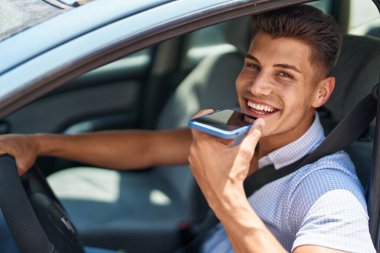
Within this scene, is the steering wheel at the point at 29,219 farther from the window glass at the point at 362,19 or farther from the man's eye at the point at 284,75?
the window glass at the point at 362,19

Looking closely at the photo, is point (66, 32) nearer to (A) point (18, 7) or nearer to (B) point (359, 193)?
(A) point (18, 7)

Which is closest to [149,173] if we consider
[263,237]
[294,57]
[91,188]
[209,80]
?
[91,188]

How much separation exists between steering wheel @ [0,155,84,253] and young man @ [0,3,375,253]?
0.12 metres

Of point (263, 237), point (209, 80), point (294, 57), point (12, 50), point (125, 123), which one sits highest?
point (12, 50)

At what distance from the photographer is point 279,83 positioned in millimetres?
1598

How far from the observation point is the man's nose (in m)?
1.58

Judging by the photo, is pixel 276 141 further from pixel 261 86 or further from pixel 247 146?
pixel 247 146

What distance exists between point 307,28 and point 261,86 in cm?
19

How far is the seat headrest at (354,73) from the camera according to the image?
1846 mm

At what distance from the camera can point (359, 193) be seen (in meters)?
1.46

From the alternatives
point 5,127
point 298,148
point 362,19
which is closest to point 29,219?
point 298,148

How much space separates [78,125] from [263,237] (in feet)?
6.44

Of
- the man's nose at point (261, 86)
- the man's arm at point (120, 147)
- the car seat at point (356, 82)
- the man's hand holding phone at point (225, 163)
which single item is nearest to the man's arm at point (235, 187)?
the man's hand holding phone at point (225, 163)

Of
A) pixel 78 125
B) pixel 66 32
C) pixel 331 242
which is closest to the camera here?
pixel 66 32
